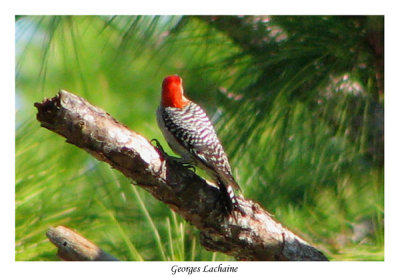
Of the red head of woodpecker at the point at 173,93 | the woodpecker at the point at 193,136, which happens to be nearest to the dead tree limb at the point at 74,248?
the woodpecker at the point at 193,136

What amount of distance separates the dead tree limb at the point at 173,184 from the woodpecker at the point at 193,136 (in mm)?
45

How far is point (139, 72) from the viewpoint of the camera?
7.91ft

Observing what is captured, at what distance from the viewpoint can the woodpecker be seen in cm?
169

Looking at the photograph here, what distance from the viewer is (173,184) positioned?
1.57 metres

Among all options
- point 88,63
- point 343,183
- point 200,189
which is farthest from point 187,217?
point 88,63

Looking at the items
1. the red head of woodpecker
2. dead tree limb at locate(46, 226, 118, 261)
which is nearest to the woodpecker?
the red head of woodpecker

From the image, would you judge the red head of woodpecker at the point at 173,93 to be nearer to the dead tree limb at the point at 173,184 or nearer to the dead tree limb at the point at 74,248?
the dead tree limb at the point at 173,184

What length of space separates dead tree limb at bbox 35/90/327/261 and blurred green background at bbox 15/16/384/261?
153 mm

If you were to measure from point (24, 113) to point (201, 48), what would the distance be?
0.70m

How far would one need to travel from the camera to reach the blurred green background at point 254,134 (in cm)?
179

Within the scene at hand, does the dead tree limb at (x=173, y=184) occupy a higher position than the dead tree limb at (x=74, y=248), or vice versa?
the dead tree limb at (x=173, y=184)

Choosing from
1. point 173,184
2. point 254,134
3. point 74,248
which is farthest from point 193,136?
point 74,248
